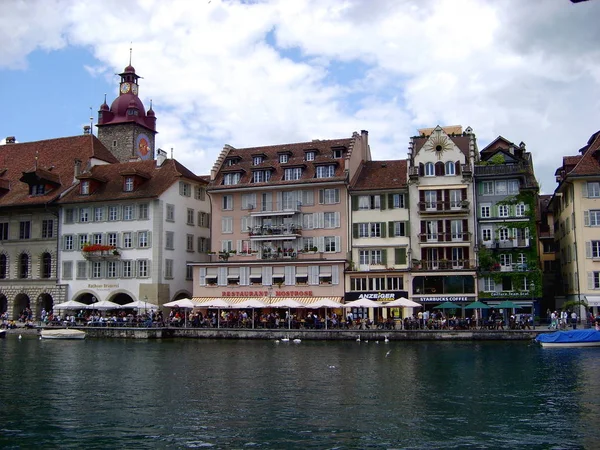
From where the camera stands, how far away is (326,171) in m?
69.6

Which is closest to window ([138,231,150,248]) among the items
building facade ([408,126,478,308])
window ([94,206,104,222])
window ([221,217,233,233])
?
window ([94,206,104,222])

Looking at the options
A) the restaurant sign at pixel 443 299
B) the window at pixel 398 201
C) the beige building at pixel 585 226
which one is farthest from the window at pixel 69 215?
the beige building at pixel 585 226

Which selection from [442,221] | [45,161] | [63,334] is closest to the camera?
[63,334]

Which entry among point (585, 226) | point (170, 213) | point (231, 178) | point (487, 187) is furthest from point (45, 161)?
point (585, 226)

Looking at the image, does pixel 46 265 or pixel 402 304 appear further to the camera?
pixel 46 265

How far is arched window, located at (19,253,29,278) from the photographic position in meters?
76.1

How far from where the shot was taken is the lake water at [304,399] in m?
22.9

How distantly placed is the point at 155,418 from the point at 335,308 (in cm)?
4055

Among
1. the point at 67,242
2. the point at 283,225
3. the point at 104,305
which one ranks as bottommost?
the point at 104,305

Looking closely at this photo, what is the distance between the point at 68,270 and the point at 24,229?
7135mm

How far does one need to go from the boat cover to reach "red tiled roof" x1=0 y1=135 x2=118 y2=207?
4841cm

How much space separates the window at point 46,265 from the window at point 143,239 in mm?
10554

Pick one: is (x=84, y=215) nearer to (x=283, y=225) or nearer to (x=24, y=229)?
(x=24, y=229)

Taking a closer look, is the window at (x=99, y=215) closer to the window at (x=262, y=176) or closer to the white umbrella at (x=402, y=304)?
the window at (x=262, y=176)
